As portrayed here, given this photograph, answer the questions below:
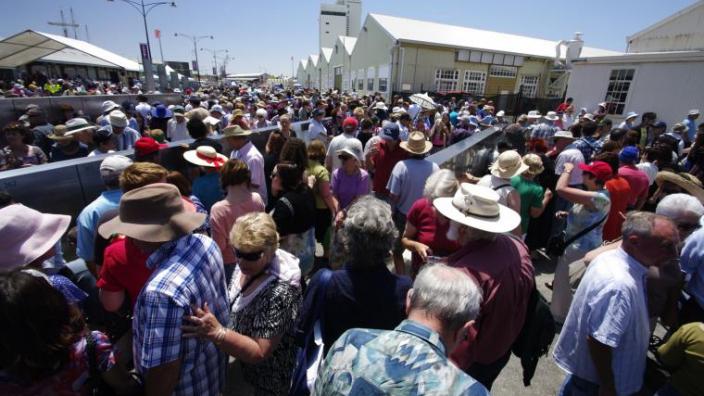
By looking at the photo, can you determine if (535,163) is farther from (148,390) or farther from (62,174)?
(62,174)

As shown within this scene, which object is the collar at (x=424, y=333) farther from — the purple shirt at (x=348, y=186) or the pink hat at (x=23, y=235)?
the purple shirt at (x=348, y=186)

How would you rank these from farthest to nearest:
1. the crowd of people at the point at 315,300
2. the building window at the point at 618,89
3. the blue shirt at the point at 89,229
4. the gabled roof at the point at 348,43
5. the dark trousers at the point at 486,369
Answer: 1. the gabled roof at the point at 348,43
2. the building window at the point at 618,89
3. the blue shirt at the point at 89,229
4. the dark trousers at the point at 486,369
5. the crowd of people at the point at 315,300

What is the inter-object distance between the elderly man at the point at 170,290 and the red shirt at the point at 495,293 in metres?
1.34

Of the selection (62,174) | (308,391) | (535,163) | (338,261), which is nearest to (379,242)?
(338,261)

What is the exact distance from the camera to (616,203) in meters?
3.51

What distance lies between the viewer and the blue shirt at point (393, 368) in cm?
88

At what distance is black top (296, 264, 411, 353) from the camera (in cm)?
165

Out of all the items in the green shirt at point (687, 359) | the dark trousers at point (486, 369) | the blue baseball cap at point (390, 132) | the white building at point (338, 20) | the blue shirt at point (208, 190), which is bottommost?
the dark trousers at point (486, 369)

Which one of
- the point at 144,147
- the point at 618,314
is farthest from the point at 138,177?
the point at 618,314

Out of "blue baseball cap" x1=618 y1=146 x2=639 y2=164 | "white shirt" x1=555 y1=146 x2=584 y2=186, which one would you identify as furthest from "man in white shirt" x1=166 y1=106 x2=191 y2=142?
"blue baseball cap" x1=618 y1=146 x2=639 y2=164

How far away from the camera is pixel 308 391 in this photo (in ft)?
5.39

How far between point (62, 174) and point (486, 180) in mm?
4639

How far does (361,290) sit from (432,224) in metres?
1.21

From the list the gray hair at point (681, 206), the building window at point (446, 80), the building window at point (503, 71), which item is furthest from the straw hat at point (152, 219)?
the building window at point (503, 71)
